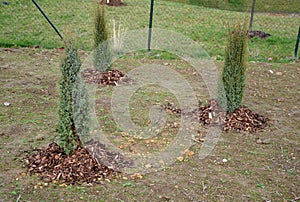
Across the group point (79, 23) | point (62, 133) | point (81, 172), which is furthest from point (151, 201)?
point (79, 23)

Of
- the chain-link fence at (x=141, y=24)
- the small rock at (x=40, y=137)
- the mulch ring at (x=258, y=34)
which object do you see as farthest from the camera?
the mulch ring at (x=258, y=34)

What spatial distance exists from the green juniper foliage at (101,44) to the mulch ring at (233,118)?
1768 millimetres

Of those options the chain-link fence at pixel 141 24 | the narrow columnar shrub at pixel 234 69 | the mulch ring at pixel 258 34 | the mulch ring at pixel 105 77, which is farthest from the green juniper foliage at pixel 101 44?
the mulch ring at pixel 258 34

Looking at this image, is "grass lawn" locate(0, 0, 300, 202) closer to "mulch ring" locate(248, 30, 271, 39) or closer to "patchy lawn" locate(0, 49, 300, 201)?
"patchy lawn" locate(0, 49, 300, 201)

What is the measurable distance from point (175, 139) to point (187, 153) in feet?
1.15

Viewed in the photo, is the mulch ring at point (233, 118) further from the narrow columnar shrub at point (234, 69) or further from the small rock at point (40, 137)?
the small rock at point (40, 137)

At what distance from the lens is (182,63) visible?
740cm

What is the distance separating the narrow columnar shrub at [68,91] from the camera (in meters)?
3.27

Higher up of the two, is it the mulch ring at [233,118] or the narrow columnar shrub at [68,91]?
the narrow columnar shrub at [68,91]

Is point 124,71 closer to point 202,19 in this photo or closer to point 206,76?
point 206,76

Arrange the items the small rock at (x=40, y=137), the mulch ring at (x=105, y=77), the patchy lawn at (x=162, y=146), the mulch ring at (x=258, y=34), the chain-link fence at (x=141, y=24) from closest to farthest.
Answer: the patchy lawn at (x=162, y=146), the small rock at (x=40, y=137), the mulch ring at (x=105, y=77), the chain-link fence at (x=141, y=24), the mulch ring at (x=258, y=34)

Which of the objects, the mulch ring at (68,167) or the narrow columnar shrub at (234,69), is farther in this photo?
the narrow columnar shrub at (234,69)

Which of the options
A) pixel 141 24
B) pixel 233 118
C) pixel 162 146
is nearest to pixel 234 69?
pixel 233 118

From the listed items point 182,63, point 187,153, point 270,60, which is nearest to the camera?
point 187,153
